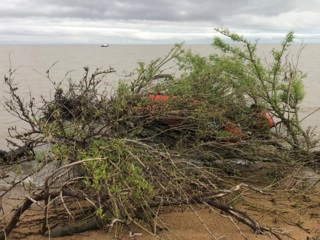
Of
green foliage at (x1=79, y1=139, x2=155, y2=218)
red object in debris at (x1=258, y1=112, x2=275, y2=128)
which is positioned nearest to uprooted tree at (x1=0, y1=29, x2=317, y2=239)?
green foliage at (x1=79, y1=139, x2=155, y2=218)

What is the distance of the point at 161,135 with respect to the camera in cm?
612

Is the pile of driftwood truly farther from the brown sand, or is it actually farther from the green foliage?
the brown sand

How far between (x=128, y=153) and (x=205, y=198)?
933mm

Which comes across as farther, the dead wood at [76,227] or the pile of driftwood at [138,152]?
the dead wood at [76,227]

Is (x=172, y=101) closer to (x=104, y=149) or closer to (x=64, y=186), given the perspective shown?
(x=104, y=149)

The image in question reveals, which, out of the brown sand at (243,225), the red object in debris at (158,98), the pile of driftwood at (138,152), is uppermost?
the red object in debris at (158,98)

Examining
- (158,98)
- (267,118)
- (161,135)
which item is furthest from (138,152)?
(267,118)

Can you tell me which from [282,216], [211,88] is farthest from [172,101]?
[282,216]

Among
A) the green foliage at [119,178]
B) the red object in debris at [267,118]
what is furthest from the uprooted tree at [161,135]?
the red object in debris at [267,118]

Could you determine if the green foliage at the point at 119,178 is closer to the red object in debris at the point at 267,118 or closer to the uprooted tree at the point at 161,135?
the uprooted tree at the point at 161,135

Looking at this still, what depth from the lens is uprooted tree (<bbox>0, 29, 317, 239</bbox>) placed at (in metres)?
4.03

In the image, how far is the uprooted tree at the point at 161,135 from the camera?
13.2 ft

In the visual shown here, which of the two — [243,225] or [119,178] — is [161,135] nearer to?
[243,225]

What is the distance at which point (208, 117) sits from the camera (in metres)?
5.60
